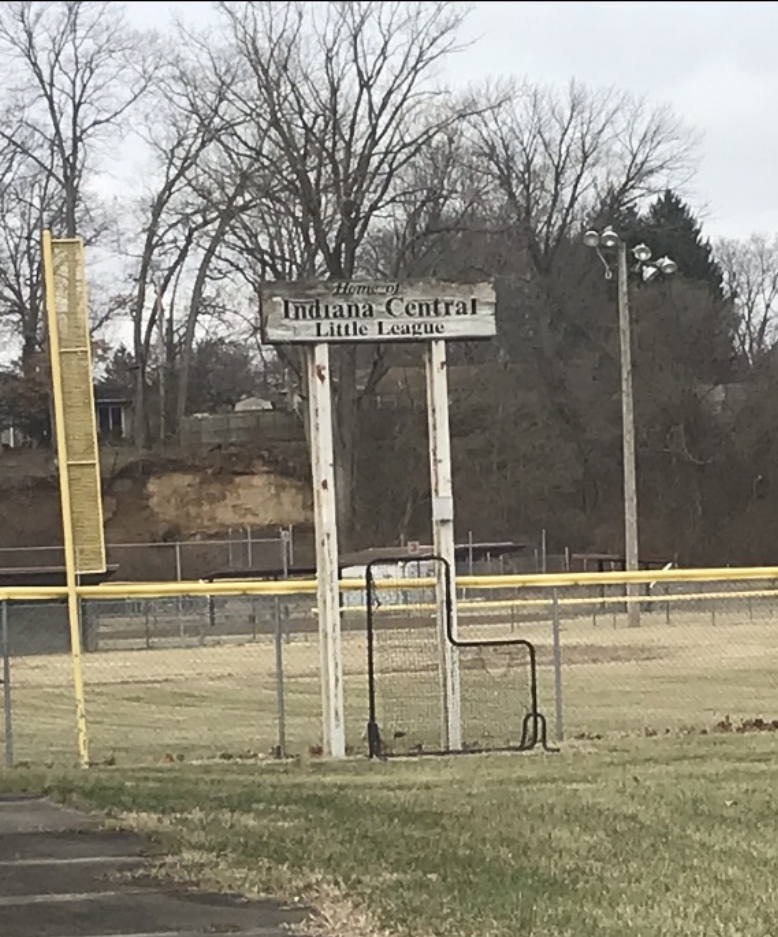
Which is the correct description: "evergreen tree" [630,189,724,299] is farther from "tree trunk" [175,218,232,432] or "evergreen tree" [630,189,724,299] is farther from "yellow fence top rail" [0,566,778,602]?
"yellow fence top rail" [0,566,778,602]

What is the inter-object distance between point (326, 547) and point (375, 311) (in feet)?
5.81

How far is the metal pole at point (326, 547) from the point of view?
12.0 meters

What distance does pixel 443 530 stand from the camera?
40.7ft

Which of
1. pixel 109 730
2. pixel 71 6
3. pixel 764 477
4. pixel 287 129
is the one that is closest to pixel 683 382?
pixel 764 477

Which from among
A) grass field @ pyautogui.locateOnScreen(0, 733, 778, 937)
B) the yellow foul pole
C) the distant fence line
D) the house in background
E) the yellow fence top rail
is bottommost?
the distant fence line

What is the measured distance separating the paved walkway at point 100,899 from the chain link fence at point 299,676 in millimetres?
5068

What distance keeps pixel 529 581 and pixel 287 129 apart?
42774 mm

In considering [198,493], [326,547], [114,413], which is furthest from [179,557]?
[326,547]

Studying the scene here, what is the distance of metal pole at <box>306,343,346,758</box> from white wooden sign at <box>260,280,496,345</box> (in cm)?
21

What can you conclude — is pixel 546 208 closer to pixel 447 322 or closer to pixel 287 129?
pixel 287 129

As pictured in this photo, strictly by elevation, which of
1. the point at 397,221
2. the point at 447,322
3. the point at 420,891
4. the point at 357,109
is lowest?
the point at 420,891

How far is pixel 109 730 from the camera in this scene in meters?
17.0

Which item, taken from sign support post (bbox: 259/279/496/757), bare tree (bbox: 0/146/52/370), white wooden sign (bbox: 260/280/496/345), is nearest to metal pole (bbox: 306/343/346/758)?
sign support post (bbox: 259/279/496/757)

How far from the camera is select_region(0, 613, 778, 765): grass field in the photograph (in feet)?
43.8
